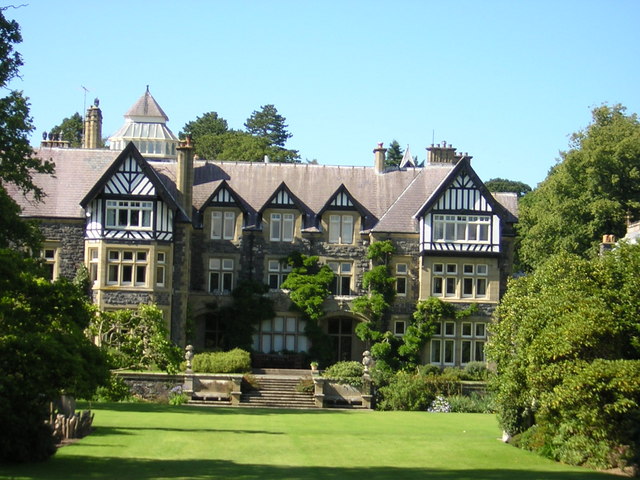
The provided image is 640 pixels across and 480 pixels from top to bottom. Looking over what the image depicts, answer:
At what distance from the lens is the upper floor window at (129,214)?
147 feet

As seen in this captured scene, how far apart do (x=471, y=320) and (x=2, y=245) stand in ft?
73.4

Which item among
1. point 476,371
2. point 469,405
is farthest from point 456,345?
point 469,405

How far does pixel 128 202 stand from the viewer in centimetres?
4491

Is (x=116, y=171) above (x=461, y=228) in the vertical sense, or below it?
above

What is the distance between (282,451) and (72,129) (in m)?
76.0

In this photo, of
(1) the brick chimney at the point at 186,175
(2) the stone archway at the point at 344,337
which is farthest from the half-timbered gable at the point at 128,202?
(2) the stone archway at the point at 344,337

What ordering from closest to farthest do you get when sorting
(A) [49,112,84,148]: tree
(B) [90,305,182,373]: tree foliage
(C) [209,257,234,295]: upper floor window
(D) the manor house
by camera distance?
(B) [90,305,182,373]: tree foliage
(D) the manor house
(C) [209,257,234,295]: upper floor window
(A) [49,112,84,148]: tree

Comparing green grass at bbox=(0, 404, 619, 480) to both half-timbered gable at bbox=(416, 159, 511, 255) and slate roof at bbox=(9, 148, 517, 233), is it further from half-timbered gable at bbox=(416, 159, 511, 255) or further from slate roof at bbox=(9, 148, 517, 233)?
slate roof at bbox=(9, 148, 517, 233)

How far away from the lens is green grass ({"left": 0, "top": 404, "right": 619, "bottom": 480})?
2117 cm

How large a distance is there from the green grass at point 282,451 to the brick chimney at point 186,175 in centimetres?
1331

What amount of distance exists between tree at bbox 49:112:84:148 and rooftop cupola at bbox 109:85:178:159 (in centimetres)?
3300

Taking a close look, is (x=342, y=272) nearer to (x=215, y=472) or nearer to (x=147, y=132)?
(x=147, y=132)

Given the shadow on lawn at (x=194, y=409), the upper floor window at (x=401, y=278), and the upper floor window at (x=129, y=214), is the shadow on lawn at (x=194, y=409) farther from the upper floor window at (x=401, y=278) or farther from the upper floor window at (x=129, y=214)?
the upper floor window at (x=401, y=278)

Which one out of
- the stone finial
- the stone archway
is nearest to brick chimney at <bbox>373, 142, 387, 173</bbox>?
the stone archway
